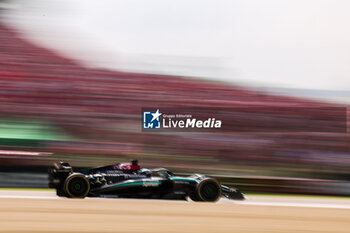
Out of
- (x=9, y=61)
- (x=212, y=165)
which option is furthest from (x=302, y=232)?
(x=9, y=61)

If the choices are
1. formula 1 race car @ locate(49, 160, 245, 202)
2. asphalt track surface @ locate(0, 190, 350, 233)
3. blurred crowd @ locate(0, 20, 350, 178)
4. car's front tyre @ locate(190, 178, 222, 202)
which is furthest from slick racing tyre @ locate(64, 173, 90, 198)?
blurred crowd @ locate(0, 20, 350, 178)

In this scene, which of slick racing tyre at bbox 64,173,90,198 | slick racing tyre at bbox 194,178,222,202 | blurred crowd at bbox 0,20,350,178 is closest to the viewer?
slick racing tyre at bbox 64,173,90,198

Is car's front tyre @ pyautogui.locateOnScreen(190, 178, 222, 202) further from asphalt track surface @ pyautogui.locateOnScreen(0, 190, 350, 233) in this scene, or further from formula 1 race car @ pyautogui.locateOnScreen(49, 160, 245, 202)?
asphalt track surface @ pyautogui.locateOnScreen(0, 190, 350, 233)

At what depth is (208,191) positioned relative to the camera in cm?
419

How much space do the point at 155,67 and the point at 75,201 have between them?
4.13m

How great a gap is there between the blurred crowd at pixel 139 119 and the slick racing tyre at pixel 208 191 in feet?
6.64

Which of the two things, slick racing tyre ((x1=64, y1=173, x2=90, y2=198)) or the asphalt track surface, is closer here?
the asphalt track surface

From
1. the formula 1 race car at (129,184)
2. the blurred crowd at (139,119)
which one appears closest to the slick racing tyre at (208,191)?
the formula 1 race car at (129,184)

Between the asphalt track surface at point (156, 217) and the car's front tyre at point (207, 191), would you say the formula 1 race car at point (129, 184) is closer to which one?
the car's front tyre at point (207, 191)

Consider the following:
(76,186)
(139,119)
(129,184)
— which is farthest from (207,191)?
(139,119)

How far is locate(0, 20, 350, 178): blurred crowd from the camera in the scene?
6.47m

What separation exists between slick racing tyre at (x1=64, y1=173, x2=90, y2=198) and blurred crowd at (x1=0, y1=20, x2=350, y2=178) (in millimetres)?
1636

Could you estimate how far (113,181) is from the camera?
13.5ft

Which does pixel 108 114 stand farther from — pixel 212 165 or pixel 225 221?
pixel 225 221
